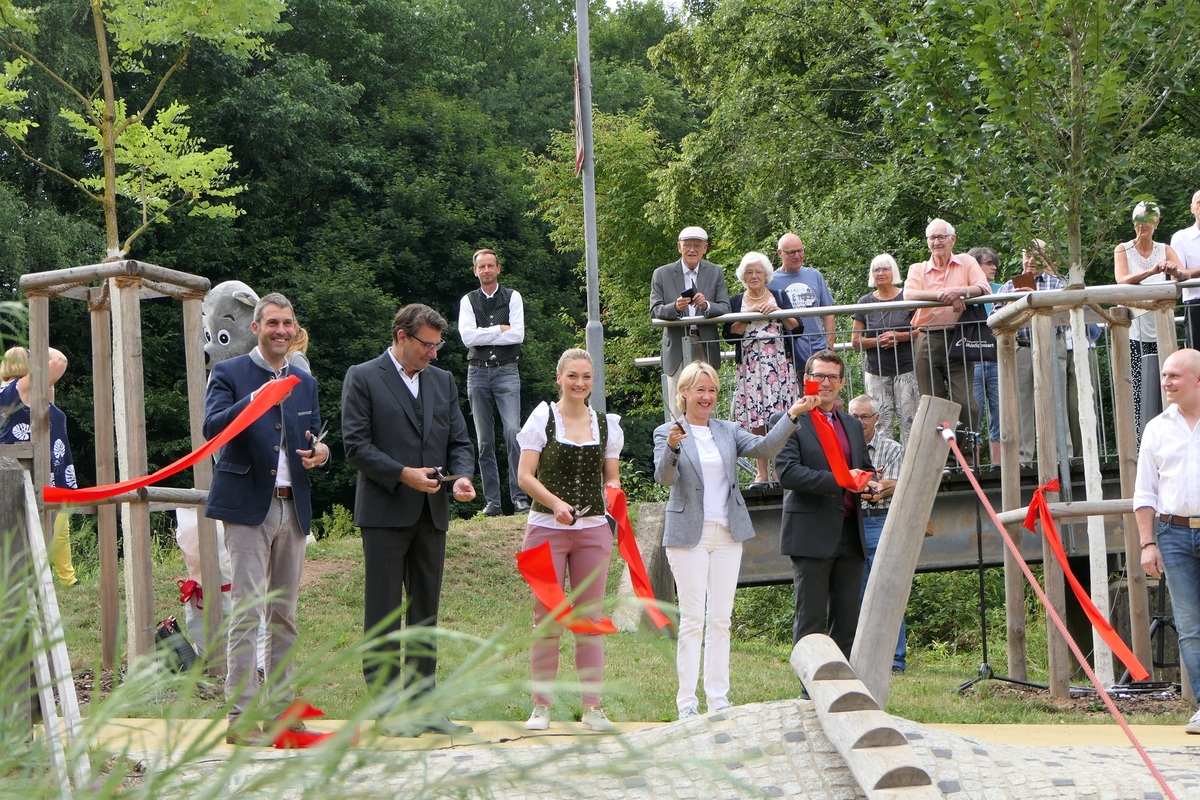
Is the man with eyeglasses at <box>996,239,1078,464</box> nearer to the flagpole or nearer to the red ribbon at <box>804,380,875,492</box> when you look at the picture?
the red ribbon at <box>804,380,875,492</box>

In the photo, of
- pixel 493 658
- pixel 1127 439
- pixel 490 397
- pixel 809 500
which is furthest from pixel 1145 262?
pixel 493 658

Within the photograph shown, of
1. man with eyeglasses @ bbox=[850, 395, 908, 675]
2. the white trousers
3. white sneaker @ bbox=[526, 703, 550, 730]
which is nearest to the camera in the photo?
white sneaker @ bbox=[526, 703, 550, 730]

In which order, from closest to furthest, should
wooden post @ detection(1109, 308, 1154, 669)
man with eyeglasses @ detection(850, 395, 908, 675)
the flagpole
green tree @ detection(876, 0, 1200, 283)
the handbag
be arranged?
wooden post @ detection(1109, 308, 1154, 669) → man with eyeglasses @ detection(850, 395, 908, 675) → green tree @ detection(876, 0, 1200, 283) → the handbag → the flagpole

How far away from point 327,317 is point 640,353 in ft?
23.1

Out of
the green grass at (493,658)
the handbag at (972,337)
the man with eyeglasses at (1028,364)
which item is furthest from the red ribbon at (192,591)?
the man with eyeglasses at (1028,364)

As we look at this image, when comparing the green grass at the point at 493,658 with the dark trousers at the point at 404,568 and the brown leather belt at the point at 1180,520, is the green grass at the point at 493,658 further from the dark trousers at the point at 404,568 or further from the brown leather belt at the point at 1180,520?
the brown leather belt at the point at 1180,520

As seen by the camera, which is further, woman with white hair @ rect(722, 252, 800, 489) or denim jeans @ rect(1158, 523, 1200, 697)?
woman with white hair @ rect(722, 252, 800, 489)

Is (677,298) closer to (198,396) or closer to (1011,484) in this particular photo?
(1011,484)

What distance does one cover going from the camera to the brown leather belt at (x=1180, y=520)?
691 cm

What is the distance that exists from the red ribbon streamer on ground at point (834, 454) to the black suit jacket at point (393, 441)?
2.06 m

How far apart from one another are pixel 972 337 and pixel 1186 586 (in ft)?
11.6

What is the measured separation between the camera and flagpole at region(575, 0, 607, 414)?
12711 millimetres

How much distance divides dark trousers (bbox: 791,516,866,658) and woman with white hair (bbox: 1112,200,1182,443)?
2.65 metres

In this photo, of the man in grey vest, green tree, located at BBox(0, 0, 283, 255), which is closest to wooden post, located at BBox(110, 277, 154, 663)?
the man in grey vest
